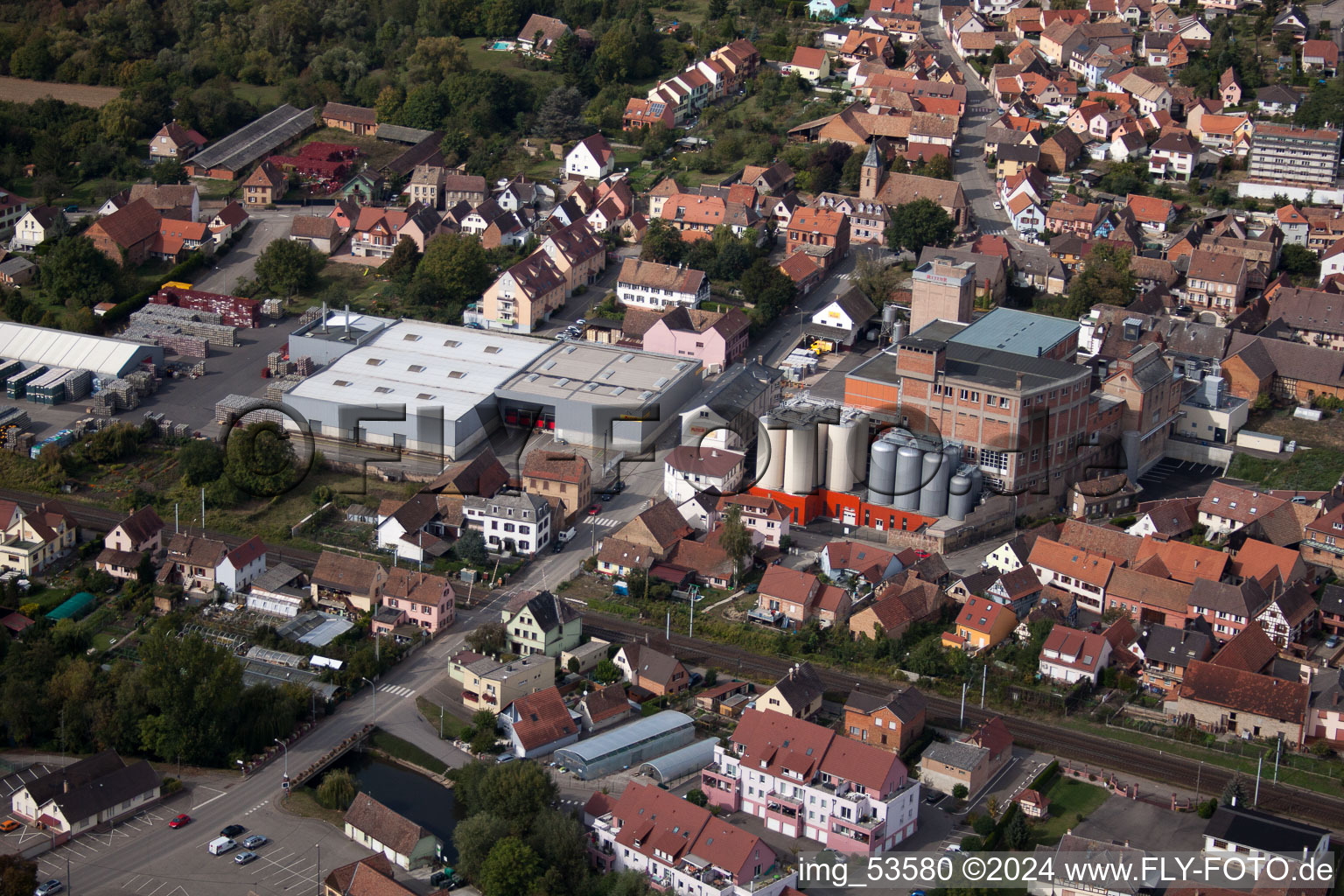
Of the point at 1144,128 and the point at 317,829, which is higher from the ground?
the point at 1144,128

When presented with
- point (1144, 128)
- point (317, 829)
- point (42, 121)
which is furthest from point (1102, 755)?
point (42, 121)

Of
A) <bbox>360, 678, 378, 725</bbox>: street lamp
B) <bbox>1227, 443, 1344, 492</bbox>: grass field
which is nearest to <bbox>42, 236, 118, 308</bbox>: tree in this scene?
<bbox>360, 678, 378, 725</bbox>: street lamp

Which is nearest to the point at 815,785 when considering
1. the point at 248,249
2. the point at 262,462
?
the point at 262,462

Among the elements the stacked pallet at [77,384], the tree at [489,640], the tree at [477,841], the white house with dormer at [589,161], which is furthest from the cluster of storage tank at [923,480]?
the white house with dormer at [589,161]

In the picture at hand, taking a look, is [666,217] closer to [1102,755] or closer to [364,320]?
[364,320]

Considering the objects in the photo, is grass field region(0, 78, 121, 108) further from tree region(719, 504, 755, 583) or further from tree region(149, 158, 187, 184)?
tree region(719, 504, 755, 583)

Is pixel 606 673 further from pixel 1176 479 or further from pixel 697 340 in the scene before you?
pixel 1176 479
